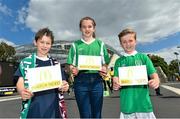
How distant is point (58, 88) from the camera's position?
4.16 meters

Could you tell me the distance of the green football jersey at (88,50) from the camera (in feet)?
16.9

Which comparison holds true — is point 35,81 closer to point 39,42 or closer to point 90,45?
point 39,42

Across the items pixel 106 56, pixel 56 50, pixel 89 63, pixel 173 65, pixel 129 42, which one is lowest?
pixel 89 63

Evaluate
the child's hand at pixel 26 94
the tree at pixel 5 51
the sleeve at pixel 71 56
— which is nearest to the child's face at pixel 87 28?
the sleeve at pixel 71 56

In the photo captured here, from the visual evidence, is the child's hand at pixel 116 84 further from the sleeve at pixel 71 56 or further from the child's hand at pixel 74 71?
the sleeve at pixel 71 56

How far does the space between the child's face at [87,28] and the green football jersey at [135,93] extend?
692mm

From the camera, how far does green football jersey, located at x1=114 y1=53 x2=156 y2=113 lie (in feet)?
14.6

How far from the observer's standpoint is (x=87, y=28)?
5113mm

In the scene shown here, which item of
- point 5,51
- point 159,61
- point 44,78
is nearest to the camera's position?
point 44,78

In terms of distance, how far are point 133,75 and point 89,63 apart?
0.76 metres

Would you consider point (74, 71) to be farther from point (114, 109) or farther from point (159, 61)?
point (159, 61)

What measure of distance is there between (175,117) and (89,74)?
173 inches

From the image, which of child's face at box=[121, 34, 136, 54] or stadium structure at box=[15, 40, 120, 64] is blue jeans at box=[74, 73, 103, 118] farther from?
stadium structure at box=[15, 40, 120, 64]

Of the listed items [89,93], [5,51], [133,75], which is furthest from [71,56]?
[5,51]
